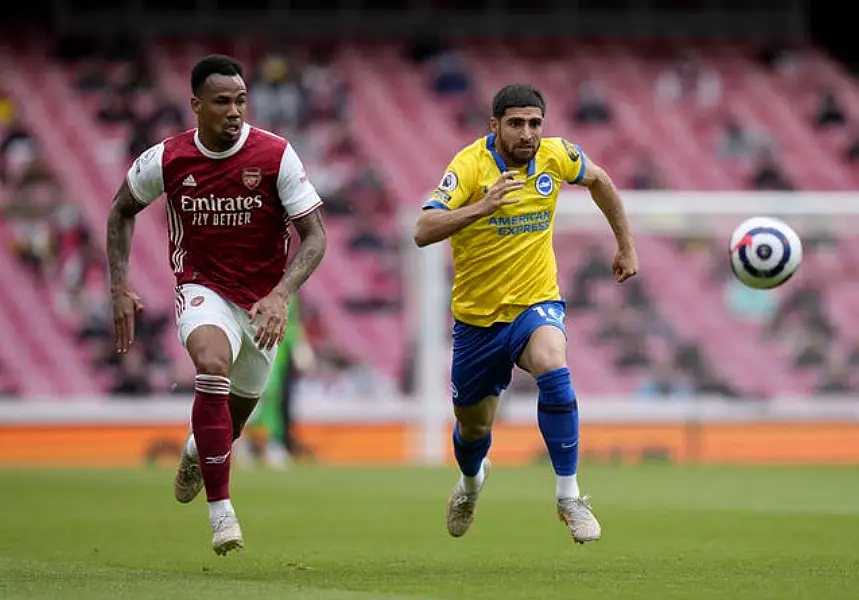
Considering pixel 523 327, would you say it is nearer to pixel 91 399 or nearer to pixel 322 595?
pixel 322 595

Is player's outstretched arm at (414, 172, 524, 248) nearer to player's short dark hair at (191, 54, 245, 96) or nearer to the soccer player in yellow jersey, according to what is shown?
the soccer player in yellow jersey

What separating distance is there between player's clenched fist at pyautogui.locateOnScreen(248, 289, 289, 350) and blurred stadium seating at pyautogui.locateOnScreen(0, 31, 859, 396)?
44.6 feet

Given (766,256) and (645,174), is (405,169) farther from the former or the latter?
(766,256)

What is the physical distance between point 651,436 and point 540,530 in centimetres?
1120

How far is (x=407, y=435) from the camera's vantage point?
2314cm

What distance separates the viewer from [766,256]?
1016 centimetres

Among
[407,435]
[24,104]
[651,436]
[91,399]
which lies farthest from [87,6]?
[651,436]

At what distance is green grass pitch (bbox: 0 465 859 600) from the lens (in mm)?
7508

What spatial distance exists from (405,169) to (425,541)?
18.5 metres

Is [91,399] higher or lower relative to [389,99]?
lower

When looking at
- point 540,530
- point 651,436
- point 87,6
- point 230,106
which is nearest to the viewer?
point 230,106

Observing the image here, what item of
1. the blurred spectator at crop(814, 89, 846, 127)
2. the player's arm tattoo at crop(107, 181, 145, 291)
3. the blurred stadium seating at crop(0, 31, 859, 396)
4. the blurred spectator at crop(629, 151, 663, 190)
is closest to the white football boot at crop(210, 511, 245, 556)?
the player's arm tattoo at crop(107, 181, 145, 291)

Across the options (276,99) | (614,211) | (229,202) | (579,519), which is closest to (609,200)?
(614,211)

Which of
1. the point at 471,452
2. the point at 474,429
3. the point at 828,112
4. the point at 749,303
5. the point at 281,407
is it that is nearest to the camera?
Result: the point at 474,429
